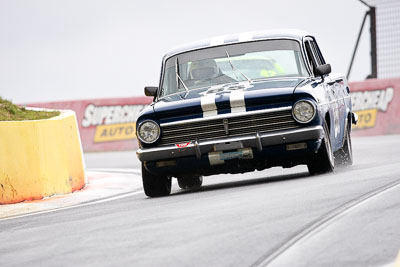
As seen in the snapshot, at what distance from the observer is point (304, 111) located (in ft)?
30.9

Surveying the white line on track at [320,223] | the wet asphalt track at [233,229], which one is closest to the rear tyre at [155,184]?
the wet asphalt track at [233,229]

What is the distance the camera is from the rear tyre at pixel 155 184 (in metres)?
10.1

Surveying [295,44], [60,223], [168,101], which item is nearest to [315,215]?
[60,223]

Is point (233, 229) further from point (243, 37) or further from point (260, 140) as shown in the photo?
point (243, 37)

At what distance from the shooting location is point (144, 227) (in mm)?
7133

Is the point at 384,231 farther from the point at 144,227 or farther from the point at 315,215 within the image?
the point at 144,227

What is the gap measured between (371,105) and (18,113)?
13.4 metres

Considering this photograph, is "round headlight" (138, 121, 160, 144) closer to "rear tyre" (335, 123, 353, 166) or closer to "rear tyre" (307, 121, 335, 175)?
"rear tyre" (307, 121, 335, 175)

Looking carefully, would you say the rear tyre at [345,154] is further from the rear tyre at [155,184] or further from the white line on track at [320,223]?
the white line on track at [320,223]

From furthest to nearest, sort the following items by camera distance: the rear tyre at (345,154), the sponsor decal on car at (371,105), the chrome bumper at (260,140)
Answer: the sponsor decal on car at (371,105) → the rear tyre at (345,154) → the chrome bumper at (260,140)

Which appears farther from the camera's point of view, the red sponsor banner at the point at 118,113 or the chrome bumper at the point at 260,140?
the red sponsor banner at the point at 118,113

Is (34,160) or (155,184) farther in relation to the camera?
(34,160)

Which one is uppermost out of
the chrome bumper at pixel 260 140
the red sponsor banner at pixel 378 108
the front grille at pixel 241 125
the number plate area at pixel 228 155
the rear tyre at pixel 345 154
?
the front grille at pixel 241 125

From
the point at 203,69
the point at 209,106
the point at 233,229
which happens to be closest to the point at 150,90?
the point at 203,69
